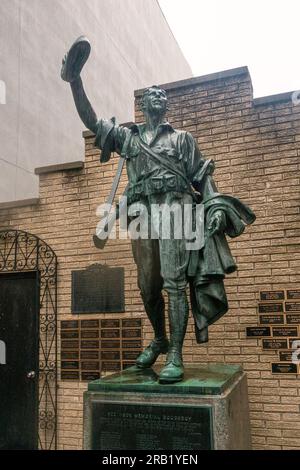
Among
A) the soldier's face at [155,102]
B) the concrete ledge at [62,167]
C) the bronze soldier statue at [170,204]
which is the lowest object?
the bronze soldier statue at [170,204]

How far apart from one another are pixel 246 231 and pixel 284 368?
1.40 meters

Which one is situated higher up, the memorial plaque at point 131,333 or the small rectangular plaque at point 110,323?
the small rectangular plaque at point 110,323

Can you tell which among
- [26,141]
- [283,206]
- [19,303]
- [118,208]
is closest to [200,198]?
[118,208]

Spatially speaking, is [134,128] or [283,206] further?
[283,206]

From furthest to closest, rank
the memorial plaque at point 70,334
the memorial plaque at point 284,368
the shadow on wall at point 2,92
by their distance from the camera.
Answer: the shadow on wall at point 2,92 → the memorial plaque at point 70,334 → the memorial plaque at point 284,368

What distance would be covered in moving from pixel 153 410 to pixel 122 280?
7.91 ft

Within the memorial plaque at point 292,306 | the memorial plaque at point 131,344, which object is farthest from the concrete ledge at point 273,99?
the memorial plaque at point 131,344

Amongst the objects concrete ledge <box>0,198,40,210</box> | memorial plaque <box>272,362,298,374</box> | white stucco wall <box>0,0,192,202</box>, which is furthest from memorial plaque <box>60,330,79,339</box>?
memorial plaque <box>272,362,298,374</box>

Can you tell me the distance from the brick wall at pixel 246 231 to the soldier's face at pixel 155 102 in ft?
5.56

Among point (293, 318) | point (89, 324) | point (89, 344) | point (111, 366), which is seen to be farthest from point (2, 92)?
Answer: point (293, 318)

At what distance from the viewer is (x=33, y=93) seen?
637 cm

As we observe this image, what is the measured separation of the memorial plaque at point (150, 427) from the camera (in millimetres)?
2662

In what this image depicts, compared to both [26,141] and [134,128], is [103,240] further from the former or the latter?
[26,141]

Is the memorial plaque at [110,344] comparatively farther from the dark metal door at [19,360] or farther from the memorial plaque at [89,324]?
the dark metal door at [19,360]
